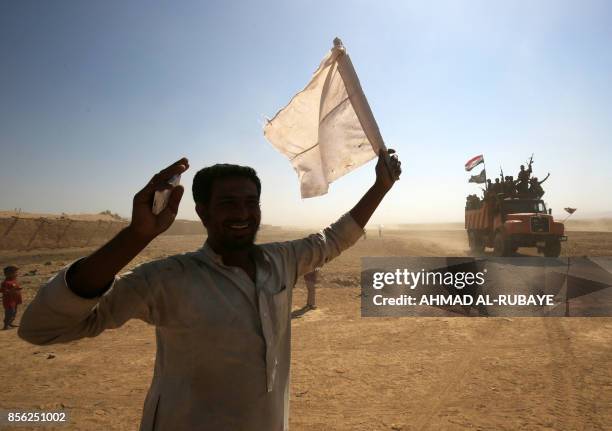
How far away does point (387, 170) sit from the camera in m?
2.08

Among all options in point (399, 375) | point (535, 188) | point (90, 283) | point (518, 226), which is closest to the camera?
point (90, 283)

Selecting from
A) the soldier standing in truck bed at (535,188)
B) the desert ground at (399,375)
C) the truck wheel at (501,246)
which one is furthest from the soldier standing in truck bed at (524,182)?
the desert ground at (399,375)

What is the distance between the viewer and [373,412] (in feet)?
13.6

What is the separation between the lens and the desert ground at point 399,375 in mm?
3992

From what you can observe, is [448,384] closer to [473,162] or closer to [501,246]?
[501,246]

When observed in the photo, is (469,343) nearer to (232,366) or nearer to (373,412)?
(373,412)

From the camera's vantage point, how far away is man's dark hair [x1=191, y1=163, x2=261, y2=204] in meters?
1.78

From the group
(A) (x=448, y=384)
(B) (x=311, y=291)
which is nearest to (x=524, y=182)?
(B) (x=311, y=291)

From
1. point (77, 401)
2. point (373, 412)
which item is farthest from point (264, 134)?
point (77, 401)

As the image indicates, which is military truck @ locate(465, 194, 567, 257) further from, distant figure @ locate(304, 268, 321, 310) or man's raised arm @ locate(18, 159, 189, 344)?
man's raised arm @ locate(18, 159, 189, 344)

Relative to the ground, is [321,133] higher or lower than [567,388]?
higher

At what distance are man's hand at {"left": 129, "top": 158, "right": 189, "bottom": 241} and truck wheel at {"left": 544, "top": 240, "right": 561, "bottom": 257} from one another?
1824 centimetres

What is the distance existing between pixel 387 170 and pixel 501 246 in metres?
16.9

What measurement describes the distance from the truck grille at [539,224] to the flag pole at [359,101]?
1628 centimetres
